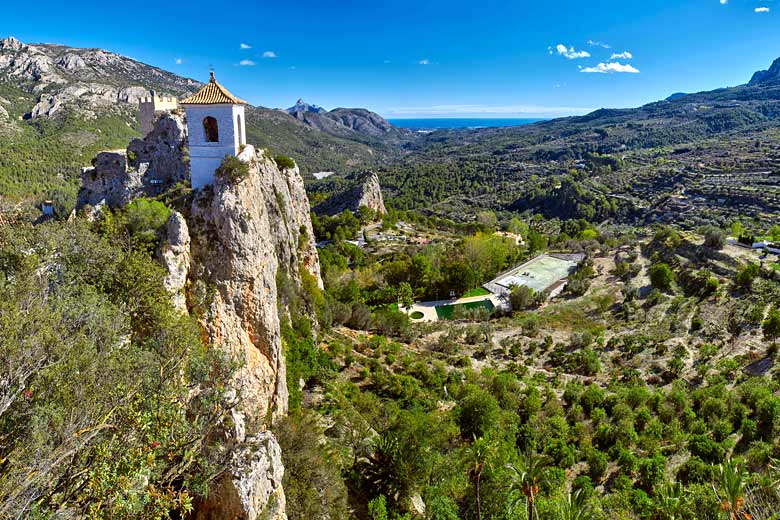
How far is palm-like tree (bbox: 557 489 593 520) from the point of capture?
13.1 meters

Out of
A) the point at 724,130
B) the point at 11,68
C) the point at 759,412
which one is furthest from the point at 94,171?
the point at 724,130

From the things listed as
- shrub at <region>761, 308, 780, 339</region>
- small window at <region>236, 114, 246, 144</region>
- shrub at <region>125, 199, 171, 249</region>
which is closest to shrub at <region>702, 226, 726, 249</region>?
shrub at <region>761, 308, 780, 339</region>

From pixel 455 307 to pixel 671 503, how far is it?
105 ft

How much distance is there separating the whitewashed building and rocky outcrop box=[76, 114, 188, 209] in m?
4.63

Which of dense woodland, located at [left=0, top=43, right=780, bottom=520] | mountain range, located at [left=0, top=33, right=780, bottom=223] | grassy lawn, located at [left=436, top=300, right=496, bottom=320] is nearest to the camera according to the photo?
dense woodland, located at [left=0, top=43, right=780, bottom=520]

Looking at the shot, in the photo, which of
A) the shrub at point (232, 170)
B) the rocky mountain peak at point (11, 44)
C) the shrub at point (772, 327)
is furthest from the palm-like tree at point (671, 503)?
the rocky mountain peak at point (11, 44)

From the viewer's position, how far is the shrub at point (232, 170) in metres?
17.6

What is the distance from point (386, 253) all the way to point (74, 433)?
187 feet

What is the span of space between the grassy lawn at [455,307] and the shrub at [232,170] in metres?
31.3

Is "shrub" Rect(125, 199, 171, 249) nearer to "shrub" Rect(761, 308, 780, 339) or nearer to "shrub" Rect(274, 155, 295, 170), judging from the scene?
"shrub" Rect(274, 155, 295, 170)

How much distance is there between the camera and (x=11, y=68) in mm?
123750

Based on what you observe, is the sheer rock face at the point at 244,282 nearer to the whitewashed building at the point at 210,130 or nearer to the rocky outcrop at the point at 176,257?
the rocky outcrop at the point at 176,257

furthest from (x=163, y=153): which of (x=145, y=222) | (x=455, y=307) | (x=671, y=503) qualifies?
(x=455, y=307)

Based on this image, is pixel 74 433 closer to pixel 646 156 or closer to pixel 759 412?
pixel 759 412
